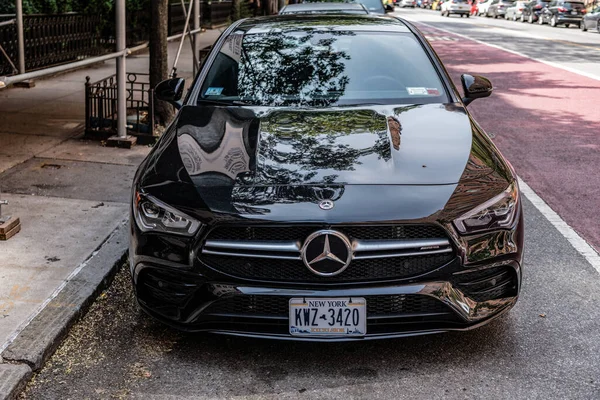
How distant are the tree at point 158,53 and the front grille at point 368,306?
658 centimetres

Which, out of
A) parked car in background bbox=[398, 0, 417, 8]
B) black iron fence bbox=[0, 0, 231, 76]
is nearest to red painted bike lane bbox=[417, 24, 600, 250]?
black iron fence bbox=[0, 0, 231, 76]

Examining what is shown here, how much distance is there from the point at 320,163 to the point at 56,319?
1.64 metres

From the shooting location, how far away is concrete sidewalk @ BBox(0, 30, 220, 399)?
4.21 meters

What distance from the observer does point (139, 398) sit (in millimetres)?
3693

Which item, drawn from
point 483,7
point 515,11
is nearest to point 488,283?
point 515,11

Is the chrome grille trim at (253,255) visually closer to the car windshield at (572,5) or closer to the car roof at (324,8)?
the car roof at (324,8)

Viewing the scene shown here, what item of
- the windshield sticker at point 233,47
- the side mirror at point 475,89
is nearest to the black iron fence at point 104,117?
the windshield sticker at point 233,47

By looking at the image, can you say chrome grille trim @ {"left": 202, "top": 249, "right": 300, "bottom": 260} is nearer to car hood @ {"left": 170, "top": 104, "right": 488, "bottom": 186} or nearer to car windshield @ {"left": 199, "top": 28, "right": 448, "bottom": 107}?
car hood @ {"left": 170, "top": 104, "right": 488, "bottom": 186}

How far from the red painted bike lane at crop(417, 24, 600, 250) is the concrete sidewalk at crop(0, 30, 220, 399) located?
11.9 feet

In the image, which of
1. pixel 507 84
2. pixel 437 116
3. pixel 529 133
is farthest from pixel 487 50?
pixel 437 116

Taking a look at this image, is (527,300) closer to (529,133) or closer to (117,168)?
(117,168)

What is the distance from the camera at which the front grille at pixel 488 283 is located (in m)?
3.86

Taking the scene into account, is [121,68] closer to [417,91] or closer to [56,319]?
[417,91]

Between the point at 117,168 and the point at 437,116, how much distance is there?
13.3ft
